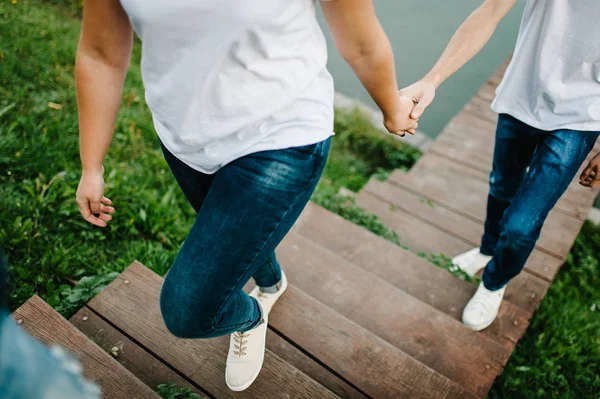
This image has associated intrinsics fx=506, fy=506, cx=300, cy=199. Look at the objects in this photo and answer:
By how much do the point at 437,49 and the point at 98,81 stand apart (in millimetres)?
4891

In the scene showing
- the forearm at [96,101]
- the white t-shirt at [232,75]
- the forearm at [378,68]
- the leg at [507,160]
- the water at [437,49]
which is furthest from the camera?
the water at [437,49]

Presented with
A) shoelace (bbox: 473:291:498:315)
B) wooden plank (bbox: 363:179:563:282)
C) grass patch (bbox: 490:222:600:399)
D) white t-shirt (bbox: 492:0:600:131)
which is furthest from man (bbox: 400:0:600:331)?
wooden plank (bbox: 363:179:563:282)

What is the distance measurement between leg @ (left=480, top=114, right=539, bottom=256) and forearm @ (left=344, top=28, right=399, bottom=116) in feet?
2.54

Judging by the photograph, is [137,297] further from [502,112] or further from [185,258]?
[502,112]

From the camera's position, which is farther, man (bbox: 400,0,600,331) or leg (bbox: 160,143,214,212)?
man (bbox: 400,0,600,331)

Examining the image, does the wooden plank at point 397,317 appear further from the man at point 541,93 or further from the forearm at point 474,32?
the forearm at point 474,32

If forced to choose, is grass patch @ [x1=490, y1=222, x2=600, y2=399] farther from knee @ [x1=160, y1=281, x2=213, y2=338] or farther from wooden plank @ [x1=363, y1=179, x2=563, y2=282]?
knee @ [x1=160, y1=281, x2=213, y2=338]

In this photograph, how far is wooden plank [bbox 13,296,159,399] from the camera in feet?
4.64

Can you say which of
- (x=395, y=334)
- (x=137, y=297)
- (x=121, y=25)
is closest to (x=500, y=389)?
(x=395, y=334)

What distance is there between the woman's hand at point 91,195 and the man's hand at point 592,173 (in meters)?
1.60

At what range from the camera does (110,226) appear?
98.0 inches

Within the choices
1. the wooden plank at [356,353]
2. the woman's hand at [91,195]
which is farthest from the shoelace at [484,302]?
the woman's hand at [91,195]

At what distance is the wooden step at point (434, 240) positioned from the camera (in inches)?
96.7

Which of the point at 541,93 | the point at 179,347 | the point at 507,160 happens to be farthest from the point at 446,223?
the point at 179,347
